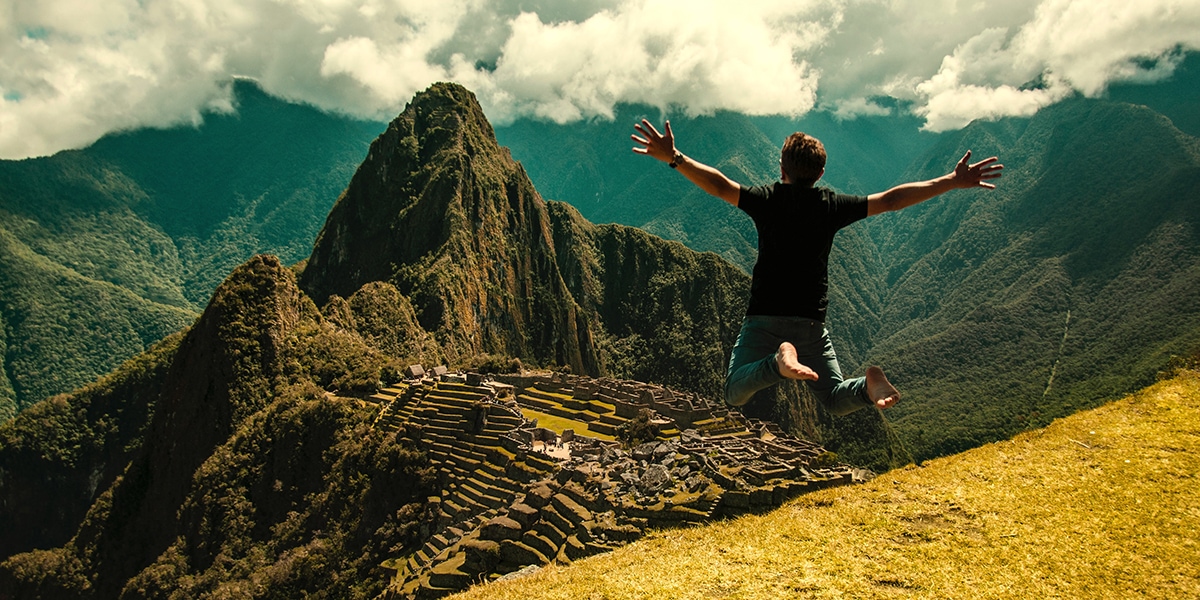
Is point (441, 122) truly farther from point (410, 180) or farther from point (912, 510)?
point (912, 510)

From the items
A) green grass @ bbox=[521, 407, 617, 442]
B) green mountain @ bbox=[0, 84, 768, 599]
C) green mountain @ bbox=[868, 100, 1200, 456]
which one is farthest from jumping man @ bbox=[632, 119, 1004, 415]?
green mountain @ bbox=[868, 100, 1200, 456]

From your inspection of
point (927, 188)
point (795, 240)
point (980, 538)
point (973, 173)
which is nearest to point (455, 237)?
point (973, 173)

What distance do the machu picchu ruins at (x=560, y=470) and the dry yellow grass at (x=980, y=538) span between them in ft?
15.5

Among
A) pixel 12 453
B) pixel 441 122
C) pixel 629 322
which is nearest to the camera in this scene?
pixel 12 453

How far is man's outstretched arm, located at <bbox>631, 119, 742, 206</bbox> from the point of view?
7.43 m

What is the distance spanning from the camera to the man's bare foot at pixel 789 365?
652 cm

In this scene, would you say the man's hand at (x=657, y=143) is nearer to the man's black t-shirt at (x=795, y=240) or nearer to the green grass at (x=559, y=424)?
the man's black t-shirt at (x=795, y=240)

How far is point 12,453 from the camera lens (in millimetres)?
93375

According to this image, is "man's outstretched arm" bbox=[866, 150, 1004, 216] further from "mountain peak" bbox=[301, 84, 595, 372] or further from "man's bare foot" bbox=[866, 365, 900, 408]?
"mountain peak" bbox=[301, 84, 595, 372]

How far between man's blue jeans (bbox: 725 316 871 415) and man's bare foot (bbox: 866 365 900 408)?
42 cm

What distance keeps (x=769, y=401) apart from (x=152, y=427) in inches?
4093

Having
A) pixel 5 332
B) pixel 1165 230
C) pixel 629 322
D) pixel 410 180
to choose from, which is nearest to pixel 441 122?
pixel 410 180

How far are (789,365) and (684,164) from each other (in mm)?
2606

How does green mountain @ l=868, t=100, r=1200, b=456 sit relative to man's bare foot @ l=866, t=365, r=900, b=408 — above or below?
above
